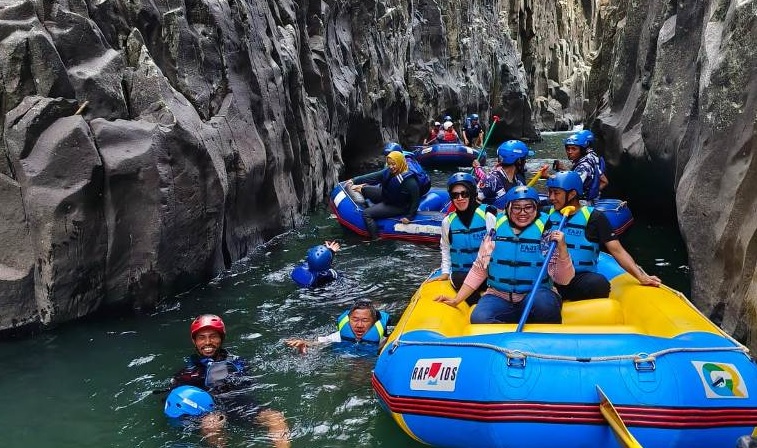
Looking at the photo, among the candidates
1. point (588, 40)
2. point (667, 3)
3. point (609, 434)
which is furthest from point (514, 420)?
point (588, 40)

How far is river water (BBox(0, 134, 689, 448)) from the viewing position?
4742 mm

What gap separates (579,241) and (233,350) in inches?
134

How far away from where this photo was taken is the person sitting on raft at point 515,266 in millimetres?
5027

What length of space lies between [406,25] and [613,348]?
22085mm

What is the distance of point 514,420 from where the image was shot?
3881mm

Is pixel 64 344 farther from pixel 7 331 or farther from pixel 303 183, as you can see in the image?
pixel 303 183

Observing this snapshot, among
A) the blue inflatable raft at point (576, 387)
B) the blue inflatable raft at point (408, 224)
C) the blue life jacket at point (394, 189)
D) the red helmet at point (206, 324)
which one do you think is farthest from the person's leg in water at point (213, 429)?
the blue life jacket at point (394, 189)

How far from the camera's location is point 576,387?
3871 millimetres

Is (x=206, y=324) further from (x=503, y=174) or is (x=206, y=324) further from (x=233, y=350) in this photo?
(x=503, y=174)

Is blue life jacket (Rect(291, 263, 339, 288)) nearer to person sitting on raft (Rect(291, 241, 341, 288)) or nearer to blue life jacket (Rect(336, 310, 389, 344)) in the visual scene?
person sitting on raft (Rect(291, 241, 341, 288))

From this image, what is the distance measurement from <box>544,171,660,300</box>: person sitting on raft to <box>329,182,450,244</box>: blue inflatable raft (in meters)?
4.73

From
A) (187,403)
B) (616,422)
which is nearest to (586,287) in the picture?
(616,422)

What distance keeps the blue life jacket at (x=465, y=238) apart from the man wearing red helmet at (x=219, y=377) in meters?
2.12

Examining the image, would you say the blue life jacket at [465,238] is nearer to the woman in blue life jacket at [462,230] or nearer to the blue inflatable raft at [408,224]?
→ the woman in blue life jacket at [462,230]
